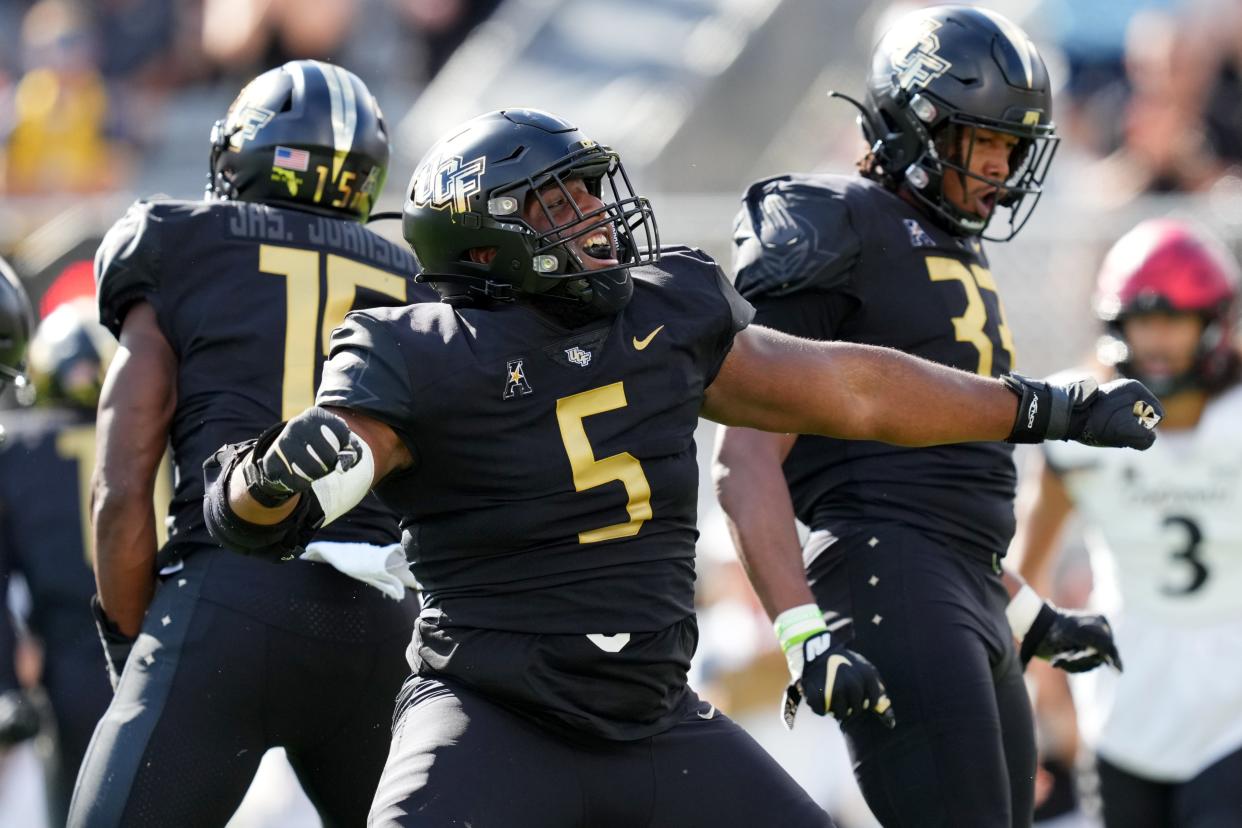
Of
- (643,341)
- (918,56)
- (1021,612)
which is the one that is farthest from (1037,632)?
(643,341)

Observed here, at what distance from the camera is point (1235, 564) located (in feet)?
19.3

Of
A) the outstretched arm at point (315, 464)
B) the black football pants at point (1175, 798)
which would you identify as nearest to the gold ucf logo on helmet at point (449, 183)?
the outstretched arm at point (315, 464)

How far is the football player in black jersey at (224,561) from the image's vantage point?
13.3 ft

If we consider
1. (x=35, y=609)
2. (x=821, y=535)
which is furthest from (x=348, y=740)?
(x=35, y=609)

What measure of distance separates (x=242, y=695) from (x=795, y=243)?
156 cm

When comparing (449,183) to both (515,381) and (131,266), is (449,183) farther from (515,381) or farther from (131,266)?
(131,266)

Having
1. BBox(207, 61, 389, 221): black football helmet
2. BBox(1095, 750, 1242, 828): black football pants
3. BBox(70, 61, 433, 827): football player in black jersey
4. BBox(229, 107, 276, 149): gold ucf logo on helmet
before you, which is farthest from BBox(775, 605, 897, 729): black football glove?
BBox(1095, 750, 1242, 828): black football pants

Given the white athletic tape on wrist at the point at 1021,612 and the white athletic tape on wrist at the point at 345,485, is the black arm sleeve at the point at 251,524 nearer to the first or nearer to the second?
the white athletic tape on wrist at the point at 345,485

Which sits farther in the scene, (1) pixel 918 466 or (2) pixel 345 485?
(1) pixel 918 466

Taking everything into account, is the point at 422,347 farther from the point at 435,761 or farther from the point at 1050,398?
the point at 1050,398

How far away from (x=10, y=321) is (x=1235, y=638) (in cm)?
363

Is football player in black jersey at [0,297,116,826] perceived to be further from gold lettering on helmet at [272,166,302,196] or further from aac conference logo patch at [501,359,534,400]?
aac conference logo patch at [501,359,534,400]

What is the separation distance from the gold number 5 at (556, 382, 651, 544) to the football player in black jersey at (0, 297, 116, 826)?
9.46ft

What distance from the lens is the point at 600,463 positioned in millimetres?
3562
